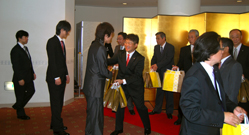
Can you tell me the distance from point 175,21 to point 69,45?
3014 millimetres

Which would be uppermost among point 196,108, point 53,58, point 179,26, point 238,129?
point 179,26

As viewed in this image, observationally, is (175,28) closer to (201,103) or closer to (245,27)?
(245,27)

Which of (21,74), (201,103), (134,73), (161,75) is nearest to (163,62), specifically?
(161,75)

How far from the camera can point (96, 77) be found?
290 centimetres

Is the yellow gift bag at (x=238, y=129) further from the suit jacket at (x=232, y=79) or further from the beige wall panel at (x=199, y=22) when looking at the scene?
the beige wall panel at (x=199, y=22)

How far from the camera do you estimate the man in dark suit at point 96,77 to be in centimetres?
287

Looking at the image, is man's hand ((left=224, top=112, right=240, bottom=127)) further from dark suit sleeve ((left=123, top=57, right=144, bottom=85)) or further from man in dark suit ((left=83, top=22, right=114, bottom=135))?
dark suit sleeve ((left=123, top=57, right=144, bottom=85))

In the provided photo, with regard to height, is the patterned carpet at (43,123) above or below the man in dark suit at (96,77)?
below

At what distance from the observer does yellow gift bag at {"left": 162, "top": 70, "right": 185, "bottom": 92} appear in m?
3.99

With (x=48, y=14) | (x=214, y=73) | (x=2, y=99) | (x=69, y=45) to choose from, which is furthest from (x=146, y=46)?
(x=214, y=73)

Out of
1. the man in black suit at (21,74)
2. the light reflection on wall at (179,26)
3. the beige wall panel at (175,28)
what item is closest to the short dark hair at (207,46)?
the light reflection on wall at (179,26)

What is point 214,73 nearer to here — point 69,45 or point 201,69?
point 201,69

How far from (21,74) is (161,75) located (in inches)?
122

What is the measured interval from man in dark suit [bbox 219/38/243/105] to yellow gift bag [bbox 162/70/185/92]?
126 centimetres
